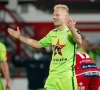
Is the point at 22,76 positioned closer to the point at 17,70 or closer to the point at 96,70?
the point at 17,70

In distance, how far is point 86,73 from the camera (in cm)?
895

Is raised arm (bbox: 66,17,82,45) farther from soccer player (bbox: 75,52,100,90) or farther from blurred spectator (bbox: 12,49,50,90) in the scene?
blurred spectator (bbox: 12,49,50,90)

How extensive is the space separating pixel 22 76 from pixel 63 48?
28.1ft

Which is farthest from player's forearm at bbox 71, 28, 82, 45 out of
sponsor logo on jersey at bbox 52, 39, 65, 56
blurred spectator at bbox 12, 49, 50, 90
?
blurred spectator at bbox 12, 49, 50, 90

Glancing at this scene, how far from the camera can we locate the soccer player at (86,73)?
886 centimetres

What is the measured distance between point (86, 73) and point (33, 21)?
8.74 m

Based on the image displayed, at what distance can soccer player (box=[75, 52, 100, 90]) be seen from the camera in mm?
8859

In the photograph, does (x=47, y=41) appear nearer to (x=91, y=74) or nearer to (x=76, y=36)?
(x=76, y=36)

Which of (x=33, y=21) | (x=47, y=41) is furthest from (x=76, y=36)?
(x=33, y=21)

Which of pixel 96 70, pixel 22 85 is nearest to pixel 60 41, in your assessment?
pixel 96 70

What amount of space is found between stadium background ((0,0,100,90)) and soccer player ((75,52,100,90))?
7417 mm

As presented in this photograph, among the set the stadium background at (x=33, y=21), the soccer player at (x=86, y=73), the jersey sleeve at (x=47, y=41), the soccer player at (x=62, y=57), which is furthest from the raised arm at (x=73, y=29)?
the stadium background at (x=33, y=21)

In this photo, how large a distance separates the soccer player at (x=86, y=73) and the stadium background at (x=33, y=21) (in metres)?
7.42

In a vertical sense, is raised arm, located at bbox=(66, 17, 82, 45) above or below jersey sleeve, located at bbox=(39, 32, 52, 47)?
above
